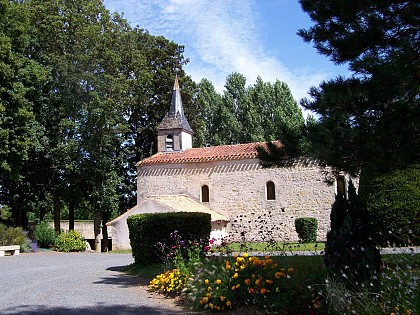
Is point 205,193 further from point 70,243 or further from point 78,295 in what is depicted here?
point 78,295

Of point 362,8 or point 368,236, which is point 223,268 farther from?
point 362,8

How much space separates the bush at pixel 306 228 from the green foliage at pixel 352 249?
17.4m

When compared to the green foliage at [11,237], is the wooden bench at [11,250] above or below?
below

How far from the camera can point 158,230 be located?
11258 millimetres

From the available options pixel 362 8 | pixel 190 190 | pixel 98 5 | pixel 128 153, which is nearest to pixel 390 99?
pixel 362 8

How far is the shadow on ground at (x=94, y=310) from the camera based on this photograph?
21.9 ft

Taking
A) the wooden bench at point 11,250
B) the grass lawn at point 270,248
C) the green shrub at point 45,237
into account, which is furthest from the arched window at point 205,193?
the wooden bench at point 11,250

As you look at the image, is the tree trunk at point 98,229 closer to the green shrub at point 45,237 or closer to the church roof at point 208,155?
the green shrub at point 45,237

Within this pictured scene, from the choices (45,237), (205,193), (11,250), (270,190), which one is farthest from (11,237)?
(270,190)

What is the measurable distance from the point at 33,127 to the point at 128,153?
6.78 metres

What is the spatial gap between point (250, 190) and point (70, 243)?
11050mm

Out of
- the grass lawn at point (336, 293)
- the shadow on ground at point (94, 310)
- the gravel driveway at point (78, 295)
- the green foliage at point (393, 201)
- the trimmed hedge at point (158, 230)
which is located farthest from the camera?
the green foliage at point (393, 201)

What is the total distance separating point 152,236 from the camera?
11.3 m

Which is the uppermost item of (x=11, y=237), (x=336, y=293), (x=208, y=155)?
(x=208, y=155)
